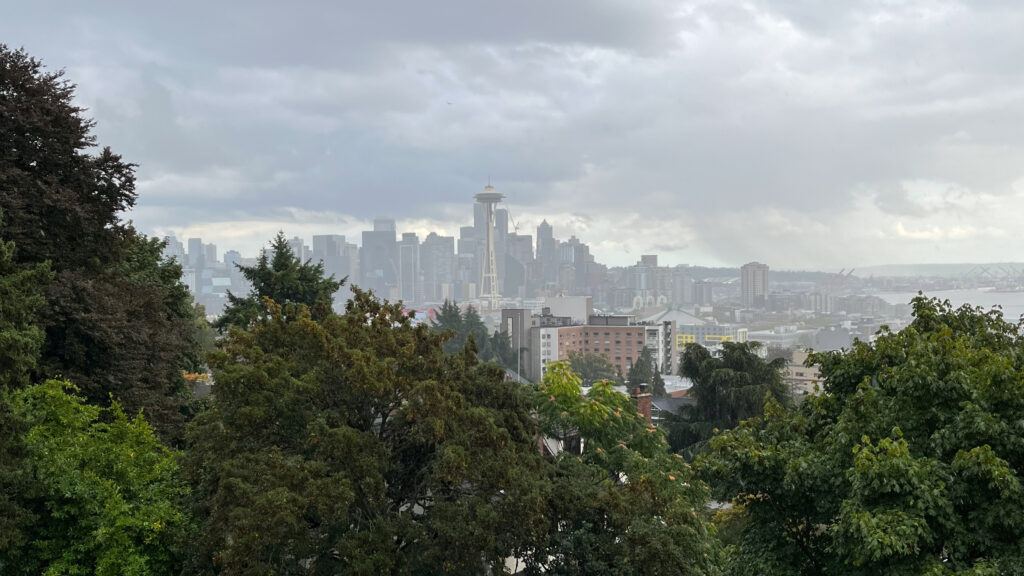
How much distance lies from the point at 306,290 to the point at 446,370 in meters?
19.1

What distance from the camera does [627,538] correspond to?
12.6 meters

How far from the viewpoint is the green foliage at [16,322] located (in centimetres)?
1369

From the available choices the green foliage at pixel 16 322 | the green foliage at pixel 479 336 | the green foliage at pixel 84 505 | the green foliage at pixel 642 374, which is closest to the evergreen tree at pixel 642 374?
the green foliage at pixel 642 374

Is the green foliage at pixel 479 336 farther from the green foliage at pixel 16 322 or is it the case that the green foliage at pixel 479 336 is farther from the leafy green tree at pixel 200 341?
the green foliage at pixel 16 322

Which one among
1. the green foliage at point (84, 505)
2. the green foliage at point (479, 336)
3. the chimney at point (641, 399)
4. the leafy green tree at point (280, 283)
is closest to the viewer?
the green foliage at point (84, 505)

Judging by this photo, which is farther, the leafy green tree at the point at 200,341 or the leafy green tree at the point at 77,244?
the leafy green tree at the point at 200,341

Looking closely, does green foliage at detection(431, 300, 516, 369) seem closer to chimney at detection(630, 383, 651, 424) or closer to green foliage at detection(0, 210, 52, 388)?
chimney at detection(630, 383, 651, 424)

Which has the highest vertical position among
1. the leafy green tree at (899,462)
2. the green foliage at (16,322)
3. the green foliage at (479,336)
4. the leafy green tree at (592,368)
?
the green foliage at (16,322)

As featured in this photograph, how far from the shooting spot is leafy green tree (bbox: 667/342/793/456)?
34094 millimetres

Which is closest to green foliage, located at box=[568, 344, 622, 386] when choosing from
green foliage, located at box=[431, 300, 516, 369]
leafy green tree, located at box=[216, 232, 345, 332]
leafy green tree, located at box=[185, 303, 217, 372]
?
green foliage, located at box=[431, 300, 516, 369]

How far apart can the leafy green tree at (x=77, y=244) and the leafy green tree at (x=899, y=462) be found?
1290cm

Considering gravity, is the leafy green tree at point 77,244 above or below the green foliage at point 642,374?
above

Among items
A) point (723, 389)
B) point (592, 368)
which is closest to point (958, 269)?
point (592, 368)

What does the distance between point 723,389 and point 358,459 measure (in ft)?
81.8
